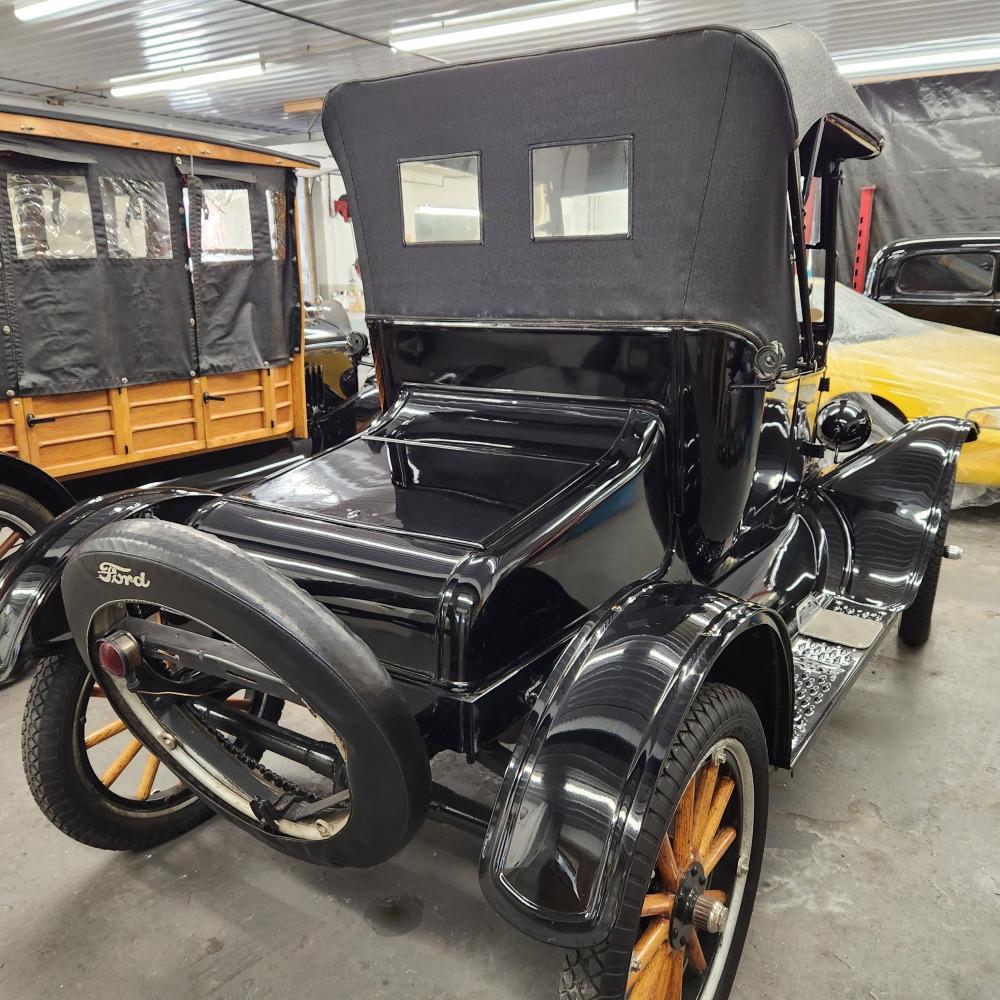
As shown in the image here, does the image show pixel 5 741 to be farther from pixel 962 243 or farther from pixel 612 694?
pixel 962 243

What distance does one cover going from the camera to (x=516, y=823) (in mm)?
1476

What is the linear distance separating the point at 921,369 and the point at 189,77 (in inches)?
375

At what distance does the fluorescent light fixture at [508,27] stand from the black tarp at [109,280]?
469cm

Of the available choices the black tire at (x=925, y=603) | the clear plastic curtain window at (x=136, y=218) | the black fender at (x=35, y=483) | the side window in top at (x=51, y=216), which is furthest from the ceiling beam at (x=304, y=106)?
the black tire at (x=925, y=603)

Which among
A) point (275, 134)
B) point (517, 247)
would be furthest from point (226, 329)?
point (275, 134)

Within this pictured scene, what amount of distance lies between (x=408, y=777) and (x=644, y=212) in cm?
144

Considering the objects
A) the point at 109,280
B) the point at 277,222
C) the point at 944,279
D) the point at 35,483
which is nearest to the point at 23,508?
the point at 35,483

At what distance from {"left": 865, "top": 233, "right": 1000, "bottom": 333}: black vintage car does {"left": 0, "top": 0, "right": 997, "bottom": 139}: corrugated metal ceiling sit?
2.74 m

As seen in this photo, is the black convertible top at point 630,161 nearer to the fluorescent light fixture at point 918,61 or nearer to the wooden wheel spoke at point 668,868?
the wooden wheel spoke at point 668,868

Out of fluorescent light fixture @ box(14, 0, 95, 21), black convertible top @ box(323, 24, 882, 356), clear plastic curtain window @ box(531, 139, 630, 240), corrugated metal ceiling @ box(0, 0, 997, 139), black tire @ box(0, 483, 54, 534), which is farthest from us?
corrugated metal ceiling @ box(0, 0, 997, 139)

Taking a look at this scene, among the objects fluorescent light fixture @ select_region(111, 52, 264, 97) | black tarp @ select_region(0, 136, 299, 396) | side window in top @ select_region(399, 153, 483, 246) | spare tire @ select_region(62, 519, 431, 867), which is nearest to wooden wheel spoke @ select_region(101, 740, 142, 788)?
spare tire @ select_region(62, 519, 431, 867)

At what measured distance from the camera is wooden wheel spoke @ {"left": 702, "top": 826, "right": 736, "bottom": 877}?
5.87ft

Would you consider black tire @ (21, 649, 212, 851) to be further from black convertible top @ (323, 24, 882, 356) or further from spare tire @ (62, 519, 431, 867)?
black convertible top @ (323, 24, 882, 356)

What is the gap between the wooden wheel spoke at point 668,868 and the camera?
1628 millimetres
